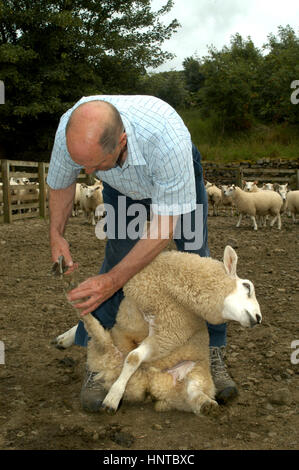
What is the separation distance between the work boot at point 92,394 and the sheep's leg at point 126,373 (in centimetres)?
7

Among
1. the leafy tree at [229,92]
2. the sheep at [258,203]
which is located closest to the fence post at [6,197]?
the sheep at [258,203]

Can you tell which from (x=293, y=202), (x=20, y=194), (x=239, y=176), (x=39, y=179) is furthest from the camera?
(x=239, y=176)

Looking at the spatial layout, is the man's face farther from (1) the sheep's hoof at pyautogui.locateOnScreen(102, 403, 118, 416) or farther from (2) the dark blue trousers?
(1) the sheep's hoof at pyautogui.locateOnScreen(102, 403, 118, 416)

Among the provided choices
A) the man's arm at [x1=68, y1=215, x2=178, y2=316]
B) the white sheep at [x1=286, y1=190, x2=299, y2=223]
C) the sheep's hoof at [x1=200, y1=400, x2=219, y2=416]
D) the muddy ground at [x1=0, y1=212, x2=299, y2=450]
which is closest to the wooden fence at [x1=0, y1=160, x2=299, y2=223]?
the white sheep at [x1=286, y1=190, x2=299, y2=223]

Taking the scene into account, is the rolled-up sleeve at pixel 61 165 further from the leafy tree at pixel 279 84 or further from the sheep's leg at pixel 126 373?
the leafy tree at pixel 279 84

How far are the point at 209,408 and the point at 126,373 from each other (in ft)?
1.37

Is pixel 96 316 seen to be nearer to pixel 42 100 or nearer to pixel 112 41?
pixel 42 100

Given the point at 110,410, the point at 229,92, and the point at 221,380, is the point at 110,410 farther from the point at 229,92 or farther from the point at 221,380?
the point at 229,92

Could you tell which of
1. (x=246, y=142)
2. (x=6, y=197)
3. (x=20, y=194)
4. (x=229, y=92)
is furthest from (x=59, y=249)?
(x=229, y=92)

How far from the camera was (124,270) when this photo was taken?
239 cm

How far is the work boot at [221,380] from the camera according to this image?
2520mm

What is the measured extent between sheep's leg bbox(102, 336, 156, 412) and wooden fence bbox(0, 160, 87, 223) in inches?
379

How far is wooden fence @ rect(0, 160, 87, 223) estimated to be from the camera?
11.6m
